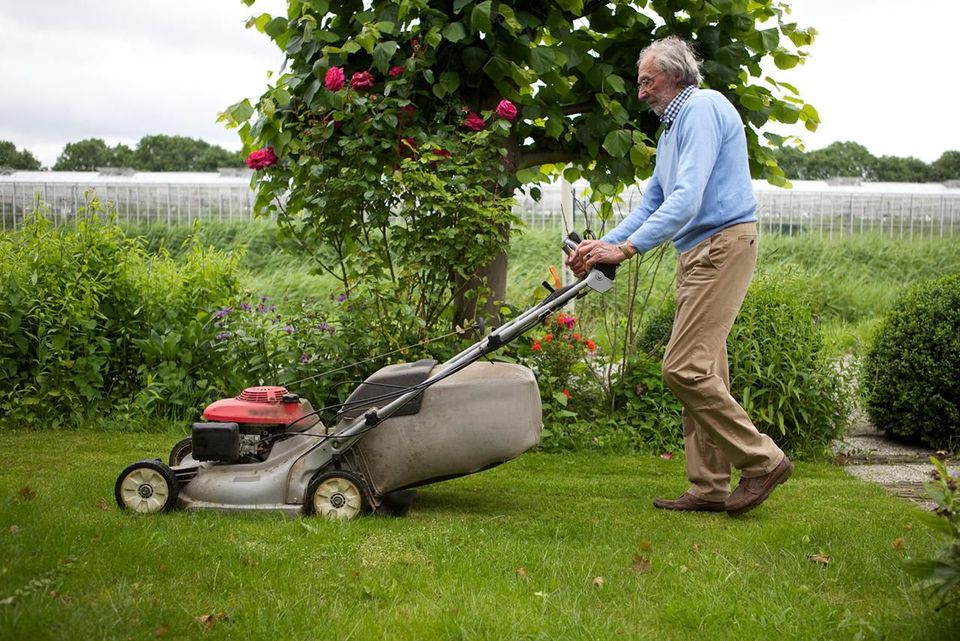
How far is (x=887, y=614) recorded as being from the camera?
2980mm

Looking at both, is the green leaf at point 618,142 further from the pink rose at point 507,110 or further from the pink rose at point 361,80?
the pink rose at point 361,80

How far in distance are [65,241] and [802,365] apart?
437 cm

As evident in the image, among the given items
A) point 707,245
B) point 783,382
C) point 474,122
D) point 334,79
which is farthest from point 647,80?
point 783,382

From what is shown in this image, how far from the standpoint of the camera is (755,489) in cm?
423

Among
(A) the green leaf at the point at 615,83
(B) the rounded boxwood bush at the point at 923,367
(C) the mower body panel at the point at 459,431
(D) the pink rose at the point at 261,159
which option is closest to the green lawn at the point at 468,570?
(C) the mower body panel at the point at 459,431

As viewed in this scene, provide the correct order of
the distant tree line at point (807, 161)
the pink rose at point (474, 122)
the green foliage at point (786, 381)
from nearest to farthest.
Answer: the pink rose at point (474, 122)
the green foliage at point (786, 381)
the distant tree line at point (807, 161)

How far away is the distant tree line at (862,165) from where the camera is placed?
27.8 meters

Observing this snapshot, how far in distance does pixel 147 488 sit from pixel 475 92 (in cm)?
318

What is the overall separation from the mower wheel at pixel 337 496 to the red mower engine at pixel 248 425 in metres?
0.29

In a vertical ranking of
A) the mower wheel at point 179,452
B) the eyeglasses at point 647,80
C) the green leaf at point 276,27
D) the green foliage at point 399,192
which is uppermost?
the green leaf at point 276,27

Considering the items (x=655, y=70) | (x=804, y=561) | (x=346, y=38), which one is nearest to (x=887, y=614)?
(x=804, y=561)

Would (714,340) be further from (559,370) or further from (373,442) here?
(559,370)

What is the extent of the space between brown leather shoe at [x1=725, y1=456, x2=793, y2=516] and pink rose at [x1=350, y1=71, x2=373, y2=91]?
2.88 metres

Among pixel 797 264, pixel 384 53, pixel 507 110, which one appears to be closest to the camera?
pixel 507 110
